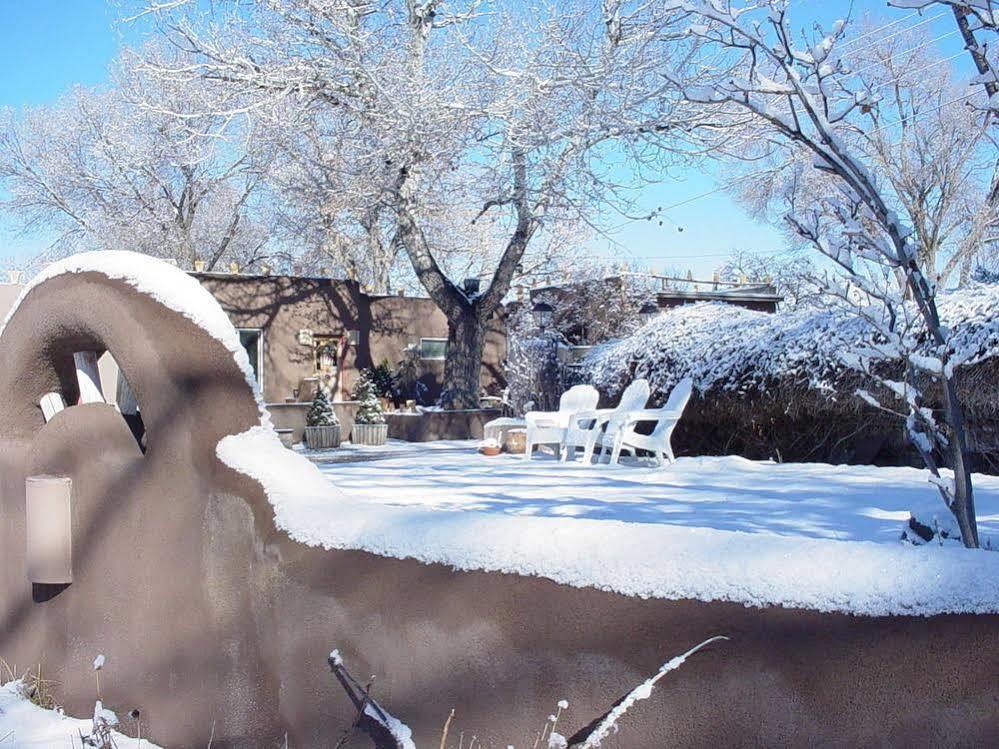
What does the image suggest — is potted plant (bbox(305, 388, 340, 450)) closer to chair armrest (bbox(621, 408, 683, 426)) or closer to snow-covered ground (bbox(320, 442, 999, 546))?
snow-covered ground (bbox(320, 442, 999, 546))

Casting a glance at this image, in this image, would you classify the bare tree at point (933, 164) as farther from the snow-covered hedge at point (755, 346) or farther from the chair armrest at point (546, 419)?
the chair armrest at point (546, 419)

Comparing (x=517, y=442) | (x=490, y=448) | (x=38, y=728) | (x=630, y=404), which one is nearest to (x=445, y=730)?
(x=38, y=728)

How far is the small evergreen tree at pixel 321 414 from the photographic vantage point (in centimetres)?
1420

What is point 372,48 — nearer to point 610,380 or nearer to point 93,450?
point 610,380

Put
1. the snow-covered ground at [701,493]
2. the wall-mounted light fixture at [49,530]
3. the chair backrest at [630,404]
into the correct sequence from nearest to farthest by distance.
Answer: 1. the wall-mounted light fixture at [49,530]
2. the snow-covered ground at [701,493]
3. the chair backrest at [630,404]

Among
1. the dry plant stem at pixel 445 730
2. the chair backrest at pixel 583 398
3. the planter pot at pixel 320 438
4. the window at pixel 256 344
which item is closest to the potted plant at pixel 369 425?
the planter pot at pixel 320 438

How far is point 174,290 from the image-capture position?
2867 millimetres

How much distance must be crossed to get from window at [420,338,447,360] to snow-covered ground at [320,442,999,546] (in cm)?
1070

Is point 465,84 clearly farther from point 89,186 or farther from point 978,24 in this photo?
point 89,186

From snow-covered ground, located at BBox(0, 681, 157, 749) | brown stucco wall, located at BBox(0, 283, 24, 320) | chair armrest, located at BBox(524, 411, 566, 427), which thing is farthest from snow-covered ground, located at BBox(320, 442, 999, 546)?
brown stucco wall, located at BBox(0, 283, 24, 320)

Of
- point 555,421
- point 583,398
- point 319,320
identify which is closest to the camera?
point 555,421

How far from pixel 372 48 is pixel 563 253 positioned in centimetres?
1136

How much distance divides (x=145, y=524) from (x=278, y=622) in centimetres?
67

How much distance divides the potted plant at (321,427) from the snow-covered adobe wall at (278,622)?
417 inches
